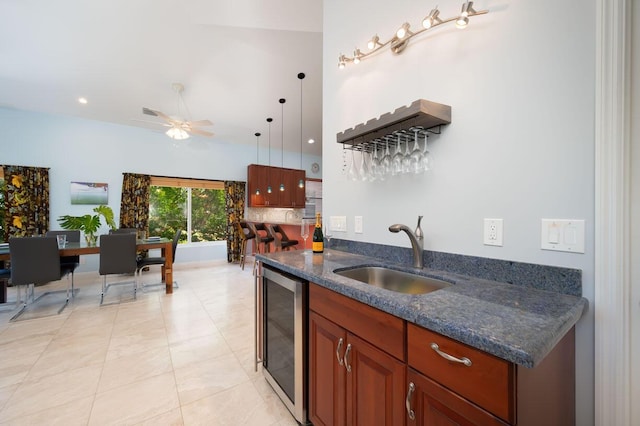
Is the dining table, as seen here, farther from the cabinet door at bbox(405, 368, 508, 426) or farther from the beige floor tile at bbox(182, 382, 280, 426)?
the cabinet door at bbox(405, 368, 508, 426)

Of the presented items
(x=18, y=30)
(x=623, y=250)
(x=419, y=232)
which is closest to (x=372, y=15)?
(x=419, y=232)

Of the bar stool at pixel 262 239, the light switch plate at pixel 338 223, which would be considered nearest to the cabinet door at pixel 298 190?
the bar stool at pixel 262 239

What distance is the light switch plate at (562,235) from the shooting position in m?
0.93

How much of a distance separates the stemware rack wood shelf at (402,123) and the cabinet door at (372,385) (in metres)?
1.02

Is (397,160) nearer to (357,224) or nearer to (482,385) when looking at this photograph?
(357,224)

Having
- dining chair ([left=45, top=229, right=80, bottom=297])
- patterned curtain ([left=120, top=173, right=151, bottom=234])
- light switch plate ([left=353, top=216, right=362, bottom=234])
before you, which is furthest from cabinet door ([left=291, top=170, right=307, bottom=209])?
light switch plate ([left=353, top=216, right=362, bottom=234])

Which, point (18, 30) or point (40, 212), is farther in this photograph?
point (40, 212)

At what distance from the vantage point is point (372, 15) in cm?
176

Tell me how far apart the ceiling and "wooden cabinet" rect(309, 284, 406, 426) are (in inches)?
108

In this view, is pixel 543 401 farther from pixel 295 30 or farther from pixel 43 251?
pixel 43 251

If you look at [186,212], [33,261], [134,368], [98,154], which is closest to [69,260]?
[33,261]

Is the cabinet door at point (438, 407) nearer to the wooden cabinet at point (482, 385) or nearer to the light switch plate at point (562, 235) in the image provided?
the wooden cabinet at point (482, 385)

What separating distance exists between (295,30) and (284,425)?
3.43 meters


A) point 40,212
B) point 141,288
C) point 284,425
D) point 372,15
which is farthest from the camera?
point 40,212
